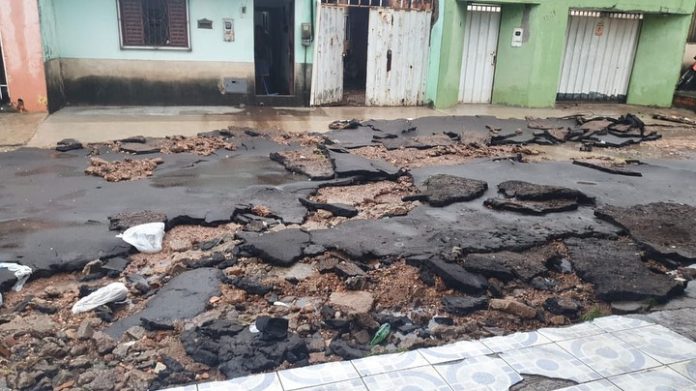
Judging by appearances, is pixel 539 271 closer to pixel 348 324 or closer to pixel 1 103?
pixel 348 324

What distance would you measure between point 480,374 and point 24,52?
10.1m

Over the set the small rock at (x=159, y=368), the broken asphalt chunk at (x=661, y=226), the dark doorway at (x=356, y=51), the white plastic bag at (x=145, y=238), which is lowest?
the small rock at (x=159, y=368)

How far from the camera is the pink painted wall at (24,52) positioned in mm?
9406

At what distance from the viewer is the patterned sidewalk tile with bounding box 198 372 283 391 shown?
294cm

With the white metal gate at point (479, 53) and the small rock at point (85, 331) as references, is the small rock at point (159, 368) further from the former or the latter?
the white metal gate at point (479, 53)

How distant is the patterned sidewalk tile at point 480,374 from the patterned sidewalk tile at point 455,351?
51 mm

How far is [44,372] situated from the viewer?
3004 millimetres

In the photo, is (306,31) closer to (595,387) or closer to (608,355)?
(608,355)

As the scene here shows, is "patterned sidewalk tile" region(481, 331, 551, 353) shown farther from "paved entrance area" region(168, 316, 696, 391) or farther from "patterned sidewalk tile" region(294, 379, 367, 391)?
"patterned sidewalk tile" region(294, 379, 367, 391)

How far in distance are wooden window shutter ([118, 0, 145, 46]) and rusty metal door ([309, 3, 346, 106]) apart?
12.1 feet

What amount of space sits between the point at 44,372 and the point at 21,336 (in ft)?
1.59

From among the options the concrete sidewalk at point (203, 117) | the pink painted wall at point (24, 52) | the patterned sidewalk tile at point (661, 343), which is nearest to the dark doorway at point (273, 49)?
the concrete sidewalk at point (203, 117)

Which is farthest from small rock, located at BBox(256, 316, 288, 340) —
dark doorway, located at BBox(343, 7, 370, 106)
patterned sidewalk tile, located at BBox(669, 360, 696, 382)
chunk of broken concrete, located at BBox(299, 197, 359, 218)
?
dark doorway, located at BBox(343, 7, 370, 106)

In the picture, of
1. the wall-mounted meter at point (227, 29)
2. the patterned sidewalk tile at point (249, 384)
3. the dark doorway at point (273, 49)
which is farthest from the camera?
the dark doorway at point (273, 49)
